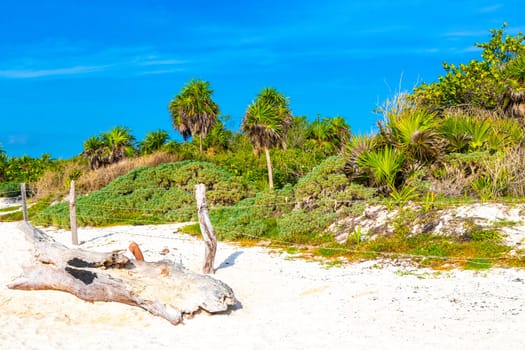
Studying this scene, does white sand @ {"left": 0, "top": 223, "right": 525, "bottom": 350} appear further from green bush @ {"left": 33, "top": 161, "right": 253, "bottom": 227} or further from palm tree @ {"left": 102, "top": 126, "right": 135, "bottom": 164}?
palm tree @ {"left": 102, "top": 126, "right": 135, "bottom": 164}

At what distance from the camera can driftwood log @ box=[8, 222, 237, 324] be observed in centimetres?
798

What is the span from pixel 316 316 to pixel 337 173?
24.6 ft

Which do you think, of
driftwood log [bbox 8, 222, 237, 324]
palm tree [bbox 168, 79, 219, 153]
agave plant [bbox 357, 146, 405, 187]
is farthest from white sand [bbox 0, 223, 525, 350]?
palm tree [bbox 168, 79, 219, 153]

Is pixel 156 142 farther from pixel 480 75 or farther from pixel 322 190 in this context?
pixel 322 190

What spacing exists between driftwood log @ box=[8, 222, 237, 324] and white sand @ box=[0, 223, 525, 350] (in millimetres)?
143

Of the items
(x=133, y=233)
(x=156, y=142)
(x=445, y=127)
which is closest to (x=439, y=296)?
(x=445, y=127)

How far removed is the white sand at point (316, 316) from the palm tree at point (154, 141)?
23989 millimetres

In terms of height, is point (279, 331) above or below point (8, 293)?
below

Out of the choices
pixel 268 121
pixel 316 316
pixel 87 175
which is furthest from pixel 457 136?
pixel 87 175

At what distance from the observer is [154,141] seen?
34.7m

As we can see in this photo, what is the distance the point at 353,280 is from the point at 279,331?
2.79m

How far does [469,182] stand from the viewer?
46.3ft

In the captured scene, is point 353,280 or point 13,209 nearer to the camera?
point 353,280

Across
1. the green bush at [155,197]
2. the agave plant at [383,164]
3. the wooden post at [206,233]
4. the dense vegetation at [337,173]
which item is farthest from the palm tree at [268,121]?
the wooden post at [206,233]
